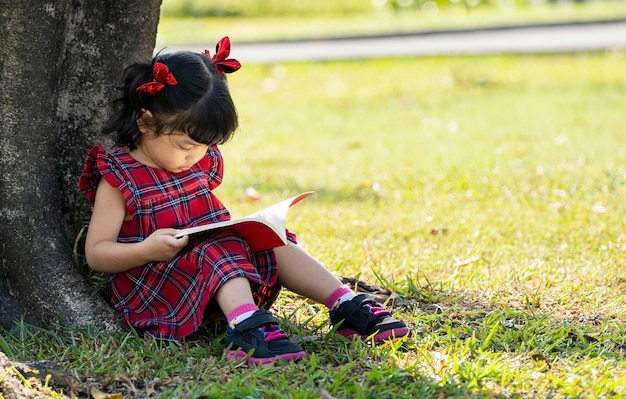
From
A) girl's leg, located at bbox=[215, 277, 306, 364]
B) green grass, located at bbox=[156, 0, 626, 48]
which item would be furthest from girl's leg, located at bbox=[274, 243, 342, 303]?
green grass, located at bbox=[156, 0, 626, 48]

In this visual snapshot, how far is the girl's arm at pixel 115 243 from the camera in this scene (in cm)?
290

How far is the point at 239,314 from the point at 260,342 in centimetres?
11

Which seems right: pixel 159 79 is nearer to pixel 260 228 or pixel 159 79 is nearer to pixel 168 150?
pixel 168 150

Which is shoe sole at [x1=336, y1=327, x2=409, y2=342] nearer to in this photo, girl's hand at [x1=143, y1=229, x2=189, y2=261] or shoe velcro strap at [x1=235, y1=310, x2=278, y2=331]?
shoe velcro strap at [x1=235, y1=310, x2=278, y2=331]

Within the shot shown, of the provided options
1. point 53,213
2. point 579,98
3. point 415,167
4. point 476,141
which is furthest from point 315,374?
point 579,98

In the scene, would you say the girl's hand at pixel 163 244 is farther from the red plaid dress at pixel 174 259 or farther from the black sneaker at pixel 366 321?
the black sneaker at pixel 366 321

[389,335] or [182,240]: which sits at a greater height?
[182,240]

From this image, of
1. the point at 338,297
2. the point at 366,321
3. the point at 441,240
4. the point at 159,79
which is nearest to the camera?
the point at 159,79

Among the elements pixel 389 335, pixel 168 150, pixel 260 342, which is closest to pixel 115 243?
pixel 168 150

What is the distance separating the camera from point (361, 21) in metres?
16.4

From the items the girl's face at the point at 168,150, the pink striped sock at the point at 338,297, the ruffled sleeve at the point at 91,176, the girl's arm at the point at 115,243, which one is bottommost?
the pink striped sock at the point at 338,297

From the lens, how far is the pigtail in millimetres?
3049

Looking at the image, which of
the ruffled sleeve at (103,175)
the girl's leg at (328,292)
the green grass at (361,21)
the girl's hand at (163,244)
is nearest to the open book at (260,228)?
the girl's hand at (163,244)

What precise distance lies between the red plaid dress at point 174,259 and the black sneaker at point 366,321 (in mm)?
260
